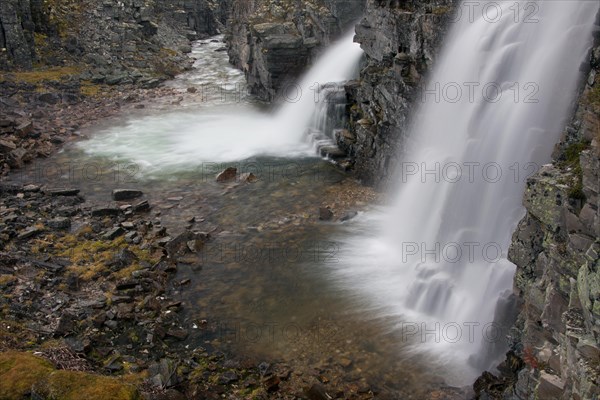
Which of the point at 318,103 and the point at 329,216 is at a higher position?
the point at 318,103

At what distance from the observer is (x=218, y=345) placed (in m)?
15.6

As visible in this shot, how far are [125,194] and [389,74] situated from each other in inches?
545

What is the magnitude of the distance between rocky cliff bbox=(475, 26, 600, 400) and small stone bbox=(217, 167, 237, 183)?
1722 cm

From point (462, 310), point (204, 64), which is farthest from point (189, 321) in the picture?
point (204, 64)

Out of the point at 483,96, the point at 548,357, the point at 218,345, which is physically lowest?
the point at 218,345

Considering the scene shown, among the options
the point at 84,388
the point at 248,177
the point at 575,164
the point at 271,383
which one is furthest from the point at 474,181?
the point at 84,388

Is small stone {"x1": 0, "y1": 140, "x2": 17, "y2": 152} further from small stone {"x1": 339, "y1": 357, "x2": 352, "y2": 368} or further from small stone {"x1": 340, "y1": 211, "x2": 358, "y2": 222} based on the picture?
small stone {"x1": 339, "y1": 357, "x2": 352, "y2": 368}

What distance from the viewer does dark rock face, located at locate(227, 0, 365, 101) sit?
39312 millimetres

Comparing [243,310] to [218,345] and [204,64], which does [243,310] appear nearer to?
[218,345]

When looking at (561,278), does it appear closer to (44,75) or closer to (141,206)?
(141,206)

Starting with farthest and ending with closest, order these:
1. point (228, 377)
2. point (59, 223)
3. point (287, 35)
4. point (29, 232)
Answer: point (287, 35) < point (59, 223) < point (29, 232) < point (228, 377)

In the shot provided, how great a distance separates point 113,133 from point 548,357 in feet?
104

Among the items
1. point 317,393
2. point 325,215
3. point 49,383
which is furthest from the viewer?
point 325,215

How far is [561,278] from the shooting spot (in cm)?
1073
